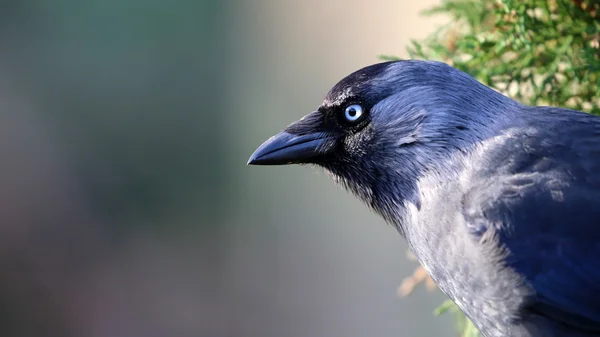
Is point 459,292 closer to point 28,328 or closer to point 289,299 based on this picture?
point 289,299

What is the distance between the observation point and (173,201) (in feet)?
19.4

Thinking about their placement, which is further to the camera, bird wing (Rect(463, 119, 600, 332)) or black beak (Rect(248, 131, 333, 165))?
black beak (Rect(248, 131, 333, 165))

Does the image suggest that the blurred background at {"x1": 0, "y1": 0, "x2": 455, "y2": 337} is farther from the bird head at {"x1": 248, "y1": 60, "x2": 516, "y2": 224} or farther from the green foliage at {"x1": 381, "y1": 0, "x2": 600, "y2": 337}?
the bird head at {"x1": 248, "y1": 60, "x2": 516, "y2": 224}

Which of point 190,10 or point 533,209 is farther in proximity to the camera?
point 190,10

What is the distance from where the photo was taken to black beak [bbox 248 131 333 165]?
6.57ft

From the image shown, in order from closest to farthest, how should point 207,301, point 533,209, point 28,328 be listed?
point 533,209
point 28,328
point 207,301

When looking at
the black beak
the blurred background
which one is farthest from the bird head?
the blurred background

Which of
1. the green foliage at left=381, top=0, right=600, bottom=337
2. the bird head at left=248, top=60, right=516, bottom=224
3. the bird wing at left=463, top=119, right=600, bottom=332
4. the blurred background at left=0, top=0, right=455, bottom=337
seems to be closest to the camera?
the bird wing at left=463, top=119, right=600, bottom=332

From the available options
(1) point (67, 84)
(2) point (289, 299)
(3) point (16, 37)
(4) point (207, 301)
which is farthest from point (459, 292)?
(3) point (16, 37)

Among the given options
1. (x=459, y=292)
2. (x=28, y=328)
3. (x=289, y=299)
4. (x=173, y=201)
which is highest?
(x=459, y=292)

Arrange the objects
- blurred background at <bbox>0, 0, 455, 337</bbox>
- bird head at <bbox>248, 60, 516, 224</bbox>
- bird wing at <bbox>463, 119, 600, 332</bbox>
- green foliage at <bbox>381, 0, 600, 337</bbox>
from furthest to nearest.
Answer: blurred background at <bbox>0, 0, 455, 337</bbox>, green foliage at <bbox>381, 0, 600, 337</bbox>, bird head at <bbox>248, 60, 516, 224</bbox>, bird wing at <bbox>463, 119, 600, 332</bbox>

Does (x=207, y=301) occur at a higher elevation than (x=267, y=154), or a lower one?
lower

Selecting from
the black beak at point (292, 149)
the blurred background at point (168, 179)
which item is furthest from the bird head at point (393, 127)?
the blurred background at point (168, 179)

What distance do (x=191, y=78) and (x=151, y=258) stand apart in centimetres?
165
